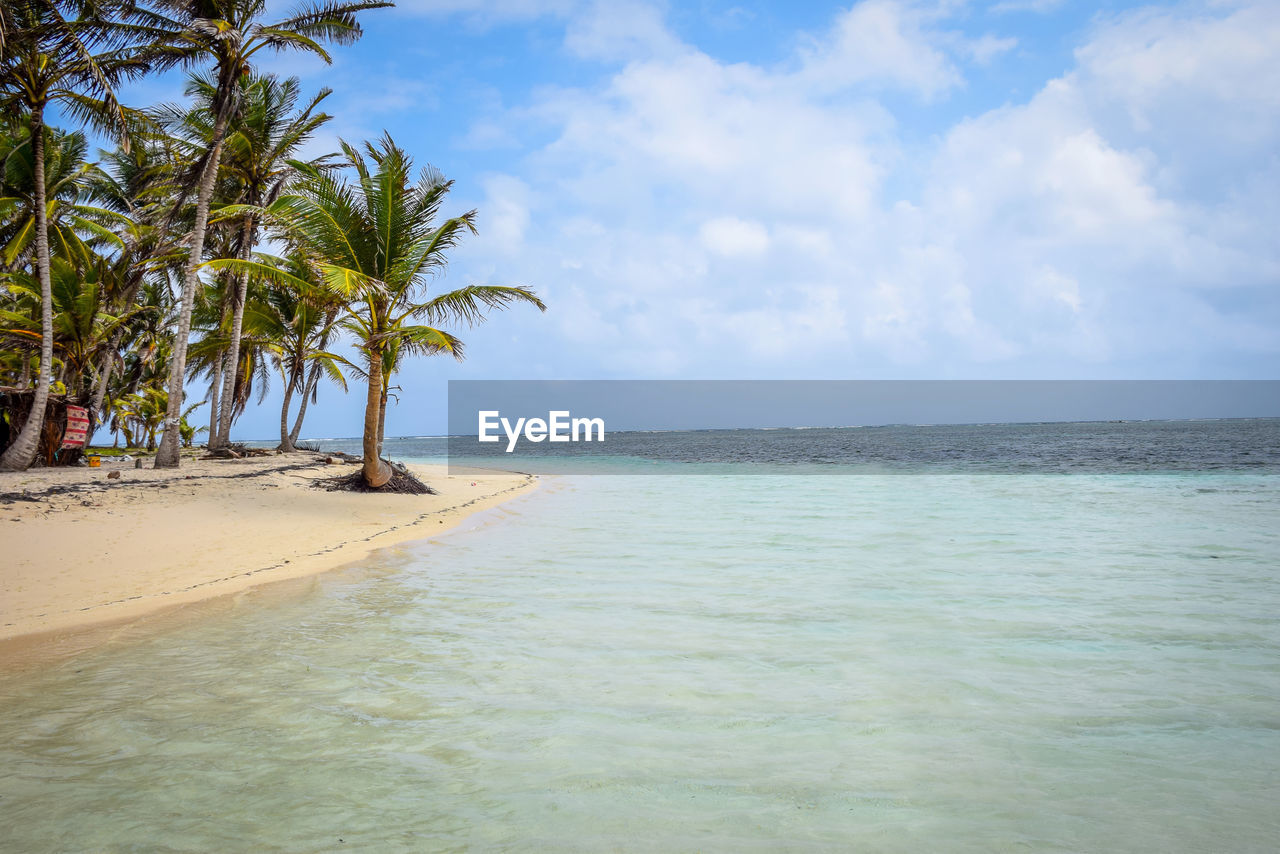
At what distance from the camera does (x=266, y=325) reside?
974 inches

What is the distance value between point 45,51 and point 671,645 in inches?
658

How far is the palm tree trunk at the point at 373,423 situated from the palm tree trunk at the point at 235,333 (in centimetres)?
631

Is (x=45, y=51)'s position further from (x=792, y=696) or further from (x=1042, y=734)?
(x=1042, y=734)

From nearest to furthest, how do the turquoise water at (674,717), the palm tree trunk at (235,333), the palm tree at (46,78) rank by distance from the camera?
1. the turquoise water at (674,717)
2. the palm tree at (46,78)
3. the palm tree trunk at (235,333)

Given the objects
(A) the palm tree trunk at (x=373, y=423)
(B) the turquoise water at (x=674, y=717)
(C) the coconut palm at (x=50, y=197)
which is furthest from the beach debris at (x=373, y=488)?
(C) the coconut palm at (x=50, y=197)

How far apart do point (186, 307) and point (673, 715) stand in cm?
A: 1611

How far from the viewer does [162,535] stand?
8.94 m

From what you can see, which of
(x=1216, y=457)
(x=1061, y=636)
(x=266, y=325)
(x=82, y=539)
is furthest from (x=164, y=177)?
(x=1216, y=457)

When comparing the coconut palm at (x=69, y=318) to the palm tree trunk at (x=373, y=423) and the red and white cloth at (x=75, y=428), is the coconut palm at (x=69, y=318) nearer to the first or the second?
the red and white cloth at (x=75, y=428)

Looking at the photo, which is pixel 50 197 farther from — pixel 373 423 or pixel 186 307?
pixel 373 423

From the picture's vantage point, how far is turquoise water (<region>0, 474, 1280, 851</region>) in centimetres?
271

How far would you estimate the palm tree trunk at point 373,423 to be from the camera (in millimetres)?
14362

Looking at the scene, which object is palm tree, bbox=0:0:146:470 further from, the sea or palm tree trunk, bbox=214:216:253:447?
the sea

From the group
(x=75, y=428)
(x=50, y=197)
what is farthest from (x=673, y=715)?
(x=50, y=197)
